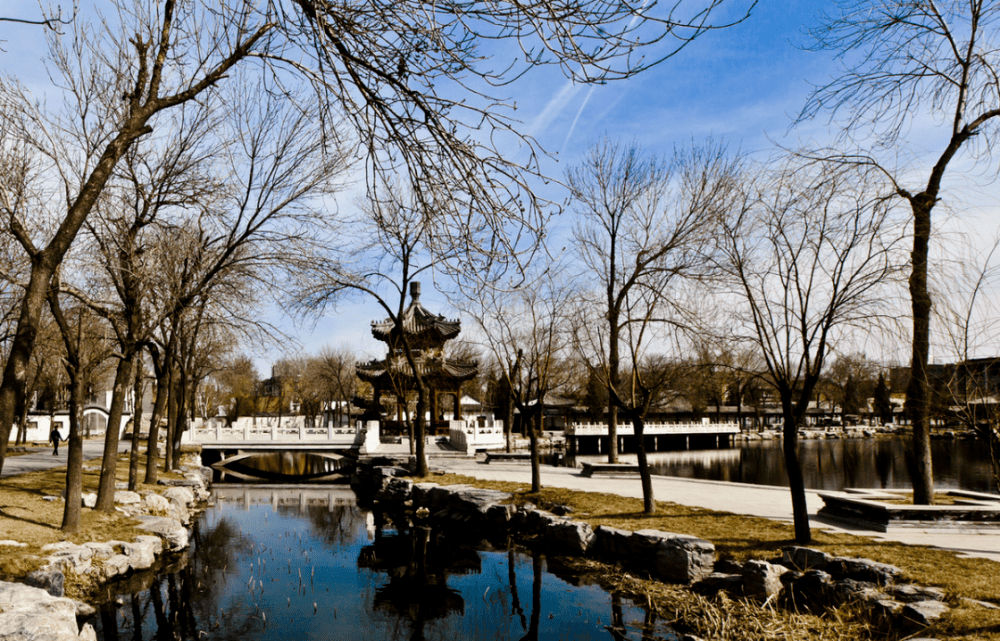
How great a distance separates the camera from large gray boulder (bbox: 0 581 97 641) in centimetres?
521

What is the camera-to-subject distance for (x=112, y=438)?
1216 cm

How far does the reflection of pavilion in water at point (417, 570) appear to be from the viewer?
9.41 m

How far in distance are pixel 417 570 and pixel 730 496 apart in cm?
747

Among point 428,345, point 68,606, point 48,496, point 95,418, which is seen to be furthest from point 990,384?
point 95,418

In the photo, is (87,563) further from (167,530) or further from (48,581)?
(167,530)

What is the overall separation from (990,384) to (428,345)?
32774mm

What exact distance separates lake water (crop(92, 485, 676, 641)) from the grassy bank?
548 millimetres

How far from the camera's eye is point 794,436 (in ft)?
31.1

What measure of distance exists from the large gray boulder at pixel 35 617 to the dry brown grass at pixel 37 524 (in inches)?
94.7

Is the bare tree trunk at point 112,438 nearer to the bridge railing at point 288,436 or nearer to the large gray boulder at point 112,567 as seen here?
the large gray boulder at point 112,567

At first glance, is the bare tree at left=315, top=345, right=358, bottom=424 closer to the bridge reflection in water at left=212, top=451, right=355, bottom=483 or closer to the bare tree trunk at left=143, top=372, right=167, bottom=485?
the bridge reflection in water at left=212, top=451, right=355, bottom=483

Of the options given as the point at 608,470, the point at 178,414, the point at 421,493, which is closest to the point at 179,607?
Answer: the point at 421,493

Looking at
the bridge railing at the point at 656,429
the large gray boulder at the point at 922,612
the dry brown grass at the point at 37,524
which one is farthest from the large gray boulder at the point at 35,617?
the bridge railing at the point at 656,429

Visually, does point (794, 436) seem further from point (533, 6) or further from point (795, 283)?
point (533, 6)
